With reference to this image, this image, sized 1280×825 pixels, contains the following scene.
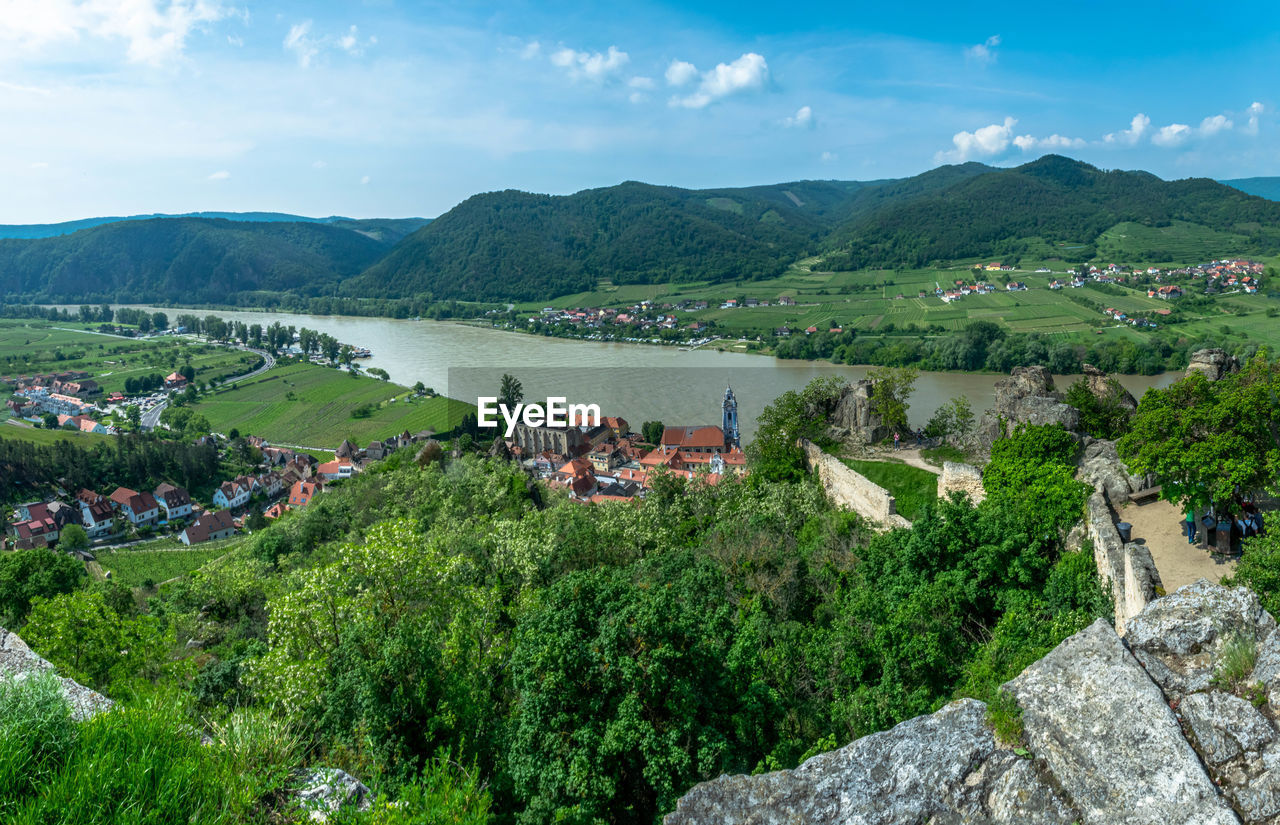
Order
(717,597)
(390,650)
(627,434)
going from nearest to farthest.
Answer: (390,650) < (717,597) < (627,434)

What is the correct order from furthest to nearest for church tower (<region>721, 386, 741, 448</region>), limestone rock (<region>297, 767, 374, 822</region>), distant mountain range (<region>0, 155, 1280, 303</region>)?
1. distant mountain range (<region>0, 155, 1280, 303</region>)
2. church tower (<region>721, 386, 741, 448</region>)
3. limestone rock (<region>297, 767, 374, 822</region>)

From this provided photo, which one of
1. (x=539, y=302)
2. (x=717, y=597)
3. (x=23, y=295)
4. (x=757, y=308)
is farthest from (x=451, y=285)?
(x=717, y=597)

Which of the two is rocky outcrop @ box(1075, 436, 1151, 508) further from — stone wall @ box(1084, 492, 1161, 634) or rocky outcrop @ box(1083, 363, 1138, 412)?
rocky outcrop @ box(1083, 363, 1138, 412)

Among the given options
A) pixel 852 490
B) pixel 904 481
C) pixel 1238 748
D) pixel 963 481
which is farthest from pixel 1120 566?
pixel 852 490

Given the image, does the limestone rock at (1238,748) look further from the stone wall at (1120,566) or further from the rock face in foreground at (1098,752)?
the stone wall at (1120,566)

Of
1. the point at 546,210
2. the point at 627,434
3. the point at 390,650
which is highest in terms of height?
the point at 546,210

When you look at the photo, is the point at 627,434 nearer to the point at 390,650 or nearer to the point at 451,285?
the point at 390,650

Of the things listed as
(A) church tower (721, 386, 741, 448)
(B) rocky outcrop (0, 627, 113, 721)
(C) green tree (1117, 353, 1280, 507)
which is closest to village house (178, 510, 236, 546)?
(A) church tower (721, 386, 741, 448)
